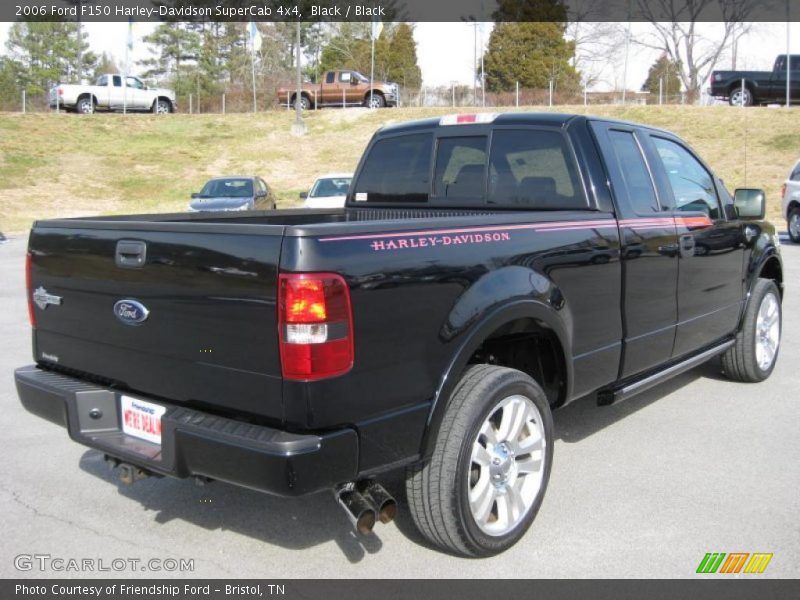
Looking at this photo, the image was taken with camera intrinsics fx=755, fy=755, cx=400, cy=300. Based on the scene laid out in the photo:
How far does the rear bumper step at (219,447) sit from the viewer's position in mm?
2561

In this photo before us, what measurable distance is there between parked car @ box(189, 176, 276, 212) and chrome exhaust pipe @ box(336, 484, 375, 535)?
16436mm

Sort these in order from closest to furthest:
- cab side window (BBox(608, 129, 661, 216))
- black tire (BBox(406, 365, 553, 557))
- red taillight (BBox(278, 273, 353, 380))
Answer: red taillight (BBox(278, 273, 353, 380)), black tire (BBox(406, 365, 553, 557)), cab side window (BBox(608, 129, 661, 216))

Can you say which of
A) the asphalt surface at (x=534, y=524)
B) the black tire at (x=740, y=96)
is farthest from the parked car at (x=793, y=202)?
the black tire at (x=740, y=96)

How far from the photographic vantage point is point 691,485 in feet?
13.3

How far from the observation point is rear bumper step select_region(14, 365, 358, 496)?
2561 millimetres

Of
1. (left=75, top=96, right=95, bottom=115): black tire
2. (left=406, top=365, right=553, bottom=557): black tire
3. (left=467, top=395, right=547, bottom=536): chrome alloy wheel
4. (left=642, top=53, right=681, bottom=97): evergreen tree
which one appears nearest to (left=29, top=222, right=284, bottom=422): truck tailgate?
(left=406, top=365, right=553, bottom=557): black tire

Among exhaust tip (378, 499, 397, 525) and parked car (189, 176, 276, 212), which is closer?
exhaust tip (378, 499, 397, 525)

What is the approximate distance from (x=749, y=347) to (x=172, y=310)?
456 cm

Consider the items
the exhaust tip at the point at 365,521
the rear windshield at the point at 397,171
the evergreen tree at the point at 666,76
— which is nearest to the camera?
the exhaust tip at the point at 365,521

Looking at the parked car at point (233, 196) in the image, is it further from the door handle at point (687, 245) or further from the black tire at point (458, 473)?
the black tire at point (458, 473)

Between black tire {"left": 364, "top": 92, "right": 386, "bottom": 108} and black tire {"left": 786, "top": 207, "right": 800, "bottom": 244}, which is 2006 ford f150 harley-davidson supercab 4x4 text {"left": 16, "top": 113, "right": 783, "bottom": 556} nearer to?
black tire {"left": 786, "top": 207, "right": 800, "bottom": 244}

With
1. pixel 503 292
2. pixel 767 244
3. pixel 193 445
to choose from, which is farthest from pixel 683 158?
pixel 193 445

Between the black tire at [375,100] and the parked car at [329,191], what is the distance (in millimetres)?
21710

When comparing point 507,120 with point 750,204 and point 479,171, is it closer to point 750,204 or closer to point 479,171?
point 479,171
